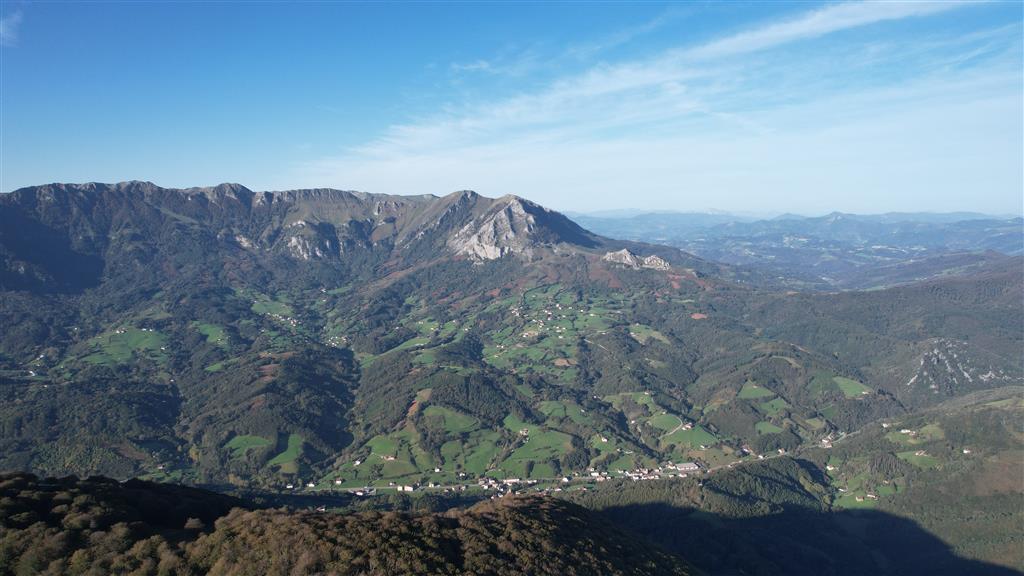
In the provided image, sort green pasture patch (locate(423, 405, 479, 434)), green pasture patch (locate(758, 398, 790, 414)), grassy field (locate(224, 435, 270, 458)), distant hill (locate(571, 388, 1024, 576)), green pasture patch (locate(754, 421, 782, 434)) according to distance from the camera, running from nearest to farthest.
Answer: distant hill (locate(571, 388, 1024, 576))
grassy field (locate(224, 435, 270, 458))
green pasture patch (locate(423, 405, 479, 434))
green pasture patch (locate(754, 421, 782, 434))
green pasture patch (locate(758, 398, 790, 414))

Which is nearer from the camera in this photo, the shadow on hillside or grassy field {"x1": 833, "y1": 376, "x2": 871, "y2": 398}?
the shadow on hillside

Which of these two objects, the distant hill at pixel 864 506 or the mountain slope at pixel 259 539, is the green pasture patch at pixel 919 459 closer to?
the distant hill at pixel 864 506

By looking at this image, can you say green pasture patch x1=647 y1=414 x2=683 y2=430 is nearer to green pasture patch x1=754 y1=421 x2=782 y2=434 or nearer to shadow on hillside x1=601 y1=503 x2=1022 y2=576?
green pasture patch x1=754 y1=421 x2=782 y2=434

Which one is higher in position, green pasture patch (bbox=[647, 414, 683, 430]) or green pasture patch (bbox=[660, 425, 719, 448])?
green pasture patch (bbox=[647, 414, 683, 430])

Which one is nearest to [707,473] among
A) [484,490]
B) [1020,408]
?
[484,490]

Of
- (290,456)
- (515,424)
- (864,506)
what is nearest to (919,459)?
(864,506)

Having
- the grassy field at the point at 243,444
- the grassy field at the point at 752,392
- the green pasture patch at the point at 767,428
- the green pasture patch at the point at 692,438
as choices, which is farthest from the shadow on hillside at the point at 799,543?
the grassy field at the point at 243,444

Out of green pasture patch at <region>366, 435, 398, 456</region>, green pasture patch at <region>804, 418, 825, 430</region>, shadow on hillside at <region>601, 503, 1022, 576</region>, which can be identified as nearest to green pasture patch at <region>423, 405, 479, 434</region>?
green pasture patch at <region>366, 435, 398, 456</region>

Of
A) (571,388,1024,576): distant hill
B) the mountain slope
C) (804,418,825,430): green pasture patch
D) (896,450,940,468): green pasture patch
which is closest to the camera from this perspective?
the mountain slope

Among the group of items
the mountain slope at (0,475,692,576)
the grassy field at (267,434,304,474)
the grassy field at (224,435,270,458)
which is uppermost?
the mountain slope at (0,475,692,576)

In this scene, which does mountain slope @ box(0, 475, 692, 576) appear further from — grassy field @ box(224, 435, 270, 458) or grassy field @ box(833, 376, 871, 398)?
grassy field @ box(833, 376, 871, 398)
